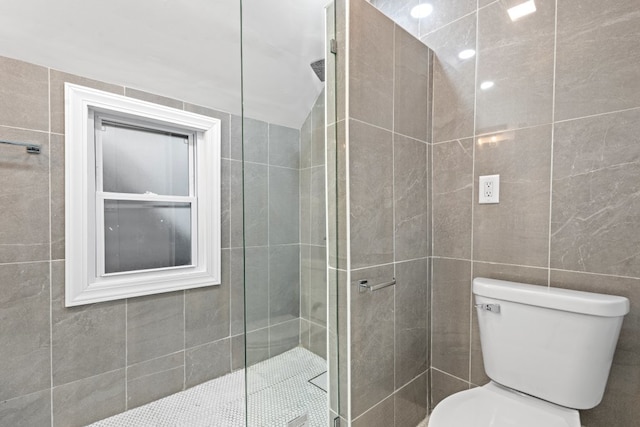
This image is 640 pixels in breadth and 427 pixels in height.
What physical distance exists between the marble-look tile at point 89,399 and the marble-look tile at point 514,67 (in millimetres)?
2267

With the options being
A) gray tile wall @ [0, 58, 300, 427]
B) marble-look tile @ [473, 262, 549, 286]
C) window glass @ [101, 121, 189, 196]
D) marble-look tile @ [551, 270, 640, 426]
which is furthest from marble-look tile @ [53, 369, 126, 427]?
marble-look tile @ [551, 270, 640, 426]

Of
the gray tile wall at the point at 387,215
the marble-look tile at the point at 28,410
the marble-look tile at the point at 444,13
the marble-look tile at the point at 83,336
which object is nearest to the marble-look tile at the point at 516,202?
the gray tile wall at the point at 387,215

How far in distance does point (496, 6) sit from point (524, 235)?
102 cm

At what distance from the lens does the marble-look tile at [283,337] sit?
3.40 feet

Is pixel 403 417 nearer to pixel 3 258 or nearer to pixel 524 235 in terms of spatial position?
pixel 524 235

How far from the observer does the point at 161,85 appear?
1.68m

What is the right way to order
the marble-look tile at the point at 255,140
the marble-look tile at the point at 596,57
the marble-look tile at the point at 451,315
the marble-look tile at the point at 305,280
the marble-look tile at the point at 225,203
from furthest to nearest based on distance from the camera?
the marble-look tile at the point at 225,203 → the marble-look tile at the point at 451,315 → the marble-look tile at the point at 305,280 → the marble-look tile at the point at 596,57 → the marble-look tile at the point at 255,140

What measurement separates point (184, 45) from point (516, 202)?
69.3 inches

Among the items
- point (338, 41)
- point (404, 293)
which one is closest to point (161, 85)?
point (338, 41)

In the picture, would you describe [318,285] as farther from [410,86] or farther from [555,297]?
[410,86]

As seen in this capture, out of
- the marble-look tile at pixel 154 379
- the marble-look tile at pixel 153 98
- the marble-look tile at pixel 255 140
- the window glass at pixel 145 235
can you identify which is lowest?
the marble-look tile at pixel 154 379

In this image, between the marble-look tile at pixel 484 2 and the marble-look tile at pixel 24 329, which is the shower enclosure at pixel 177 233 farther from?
the marble-look tile at pixel 484 2

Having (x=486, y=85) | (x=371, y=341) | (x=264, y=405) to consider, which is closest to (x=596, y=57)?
(x=486, y=85)

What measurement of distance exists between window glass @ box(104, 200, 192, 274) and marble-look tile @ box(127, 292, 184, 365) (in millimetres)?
205
